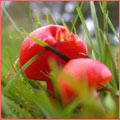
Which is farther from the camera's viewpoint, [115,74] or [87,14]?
[87,14]

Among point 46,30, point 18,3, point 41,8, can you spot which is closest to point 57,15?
point 41,8

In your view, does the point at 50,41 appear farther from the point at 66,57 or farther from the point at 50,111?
the point at 50,111

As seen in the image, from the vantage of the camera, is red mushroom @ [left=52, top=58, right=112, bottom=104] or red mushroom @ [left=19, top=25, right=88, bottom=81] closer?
red mushroom @ [left=52, top=58, right=112, bottom=104]

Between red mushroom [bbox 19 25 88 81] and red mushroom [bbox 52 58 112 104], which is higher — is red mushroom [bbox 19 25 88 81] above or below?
above

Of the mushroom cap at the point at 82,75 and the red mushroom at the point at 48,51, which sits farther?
the red mushroom at the point at 48,51

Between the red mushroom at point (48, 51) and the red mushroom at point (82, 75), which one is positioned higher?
the red mushroom at point (48, 51)
